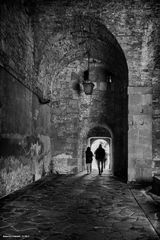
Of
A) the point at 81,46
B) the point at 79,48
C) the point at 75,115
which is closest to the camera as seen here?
the point at 81,46

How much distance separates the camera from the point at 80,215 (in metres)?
4.74

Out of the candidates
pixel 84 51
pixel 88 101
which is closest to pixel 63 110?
pixel 88 101

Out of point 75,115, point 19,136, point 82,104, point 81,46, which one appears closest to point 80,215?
point 19,136

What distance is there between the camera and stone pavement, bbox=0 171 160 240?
12.4 feet

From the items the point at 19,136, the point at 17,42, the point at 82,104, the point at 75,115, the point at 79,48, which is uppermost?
the point at 79,48

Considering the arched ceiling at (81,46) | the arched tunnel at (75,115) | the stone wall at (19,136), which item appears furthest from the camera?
the arched ceiling at (81,46)

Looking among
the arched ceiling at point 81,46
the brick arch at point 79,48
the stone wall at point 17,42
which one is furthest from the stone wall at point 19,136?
the arched ceiling at point 81,46

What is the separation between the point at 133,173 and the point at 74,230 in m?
4.86

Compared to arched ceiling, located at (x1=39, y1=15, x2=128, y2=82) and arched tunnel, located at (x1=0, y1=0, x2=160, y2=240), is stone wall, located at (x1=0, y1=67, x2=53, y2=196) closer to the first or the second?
arched tunnel, located at (x1=0, y1=0, x2=160, y2=240)

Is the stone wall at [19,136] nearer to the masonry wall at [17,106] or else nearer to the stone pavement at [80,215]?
the masonry wall at [17,106]

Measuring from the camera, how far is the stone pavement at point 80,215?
12.4 ft

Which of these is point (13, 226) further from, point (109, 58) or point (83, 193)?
point (109, 58)

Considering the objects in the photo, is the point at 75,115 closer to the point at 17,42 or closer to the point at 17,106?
the point at 17,106

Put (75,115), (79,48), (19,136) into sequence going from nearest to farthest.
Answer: (19,136) → (79,48) → (75,115)
